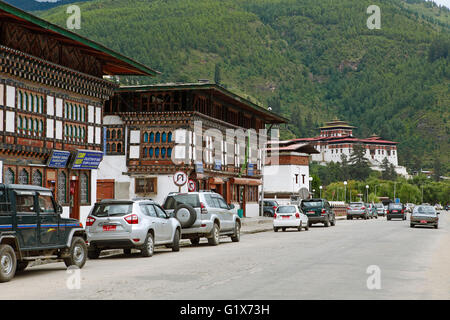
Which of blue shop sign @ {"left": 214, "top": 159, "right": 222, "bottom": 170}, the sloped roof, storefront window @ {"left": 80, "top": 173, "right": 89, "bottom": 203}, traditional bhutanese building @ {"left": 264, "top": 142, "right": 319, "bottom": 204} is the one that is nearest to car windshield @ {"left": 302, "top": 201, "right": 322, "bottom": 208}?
blue shop sign @ {"left": 214, "top": 159, "right": 222, "bottom": 170}

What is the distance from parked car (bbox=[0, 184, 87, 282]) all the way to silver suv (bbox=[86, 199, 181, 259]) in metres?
2.62

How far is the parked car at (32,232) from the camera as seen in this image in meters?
14.8

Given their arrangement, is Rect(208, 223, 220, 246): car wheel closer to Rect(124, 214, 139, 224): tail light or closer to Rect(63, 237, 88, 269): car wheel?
Rect(124, 214, 139, 224): tail light

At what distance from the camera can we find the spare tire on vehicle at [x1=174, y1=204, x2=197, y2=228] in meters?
25.7

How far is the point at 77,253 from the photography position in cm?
1778

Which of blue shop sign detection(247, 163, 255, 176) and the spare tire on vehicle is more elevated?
blue shop sign detection(247, 163, 255, 176)

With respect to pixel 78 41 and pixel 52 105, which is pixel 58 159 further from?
pixel 78 41

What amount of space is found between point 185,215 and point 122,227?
17.3 ft

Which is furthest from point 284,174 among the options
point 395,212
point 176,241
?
point 176,241

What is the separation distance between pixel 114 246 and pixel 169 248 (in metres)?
5.51

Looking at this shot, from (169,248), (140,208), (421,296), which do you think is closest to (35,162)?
(169,248)

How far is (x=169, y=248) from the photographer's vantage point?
26.2 m

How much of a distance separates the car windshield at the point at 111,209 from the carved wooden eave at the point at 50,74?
959 centimetres
